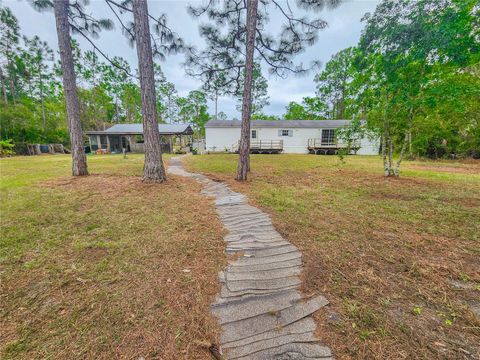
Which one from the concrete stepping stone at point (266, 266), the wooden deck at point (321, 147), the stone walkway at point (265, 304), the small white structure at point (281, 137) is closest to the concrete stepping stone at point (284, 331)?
the stone walkway at point (265, 304)

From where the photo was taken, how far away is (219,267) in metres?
2.25

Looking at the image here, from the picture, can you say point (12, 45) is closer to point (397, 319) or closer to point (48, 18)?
point (48, 18)

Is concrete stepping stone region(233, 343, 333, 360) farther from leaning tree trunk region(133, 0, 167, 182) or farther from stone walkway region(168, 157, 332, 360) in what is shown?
leaning tree trunk region(133, 0, 167, 182)

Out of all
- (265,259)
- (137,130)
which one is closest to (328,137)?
(137,130)

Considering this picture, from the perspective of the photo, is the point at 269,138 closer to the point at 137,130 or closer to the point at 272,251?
the point at 137,130

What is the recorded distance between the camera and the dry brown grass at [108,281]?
4.41ft

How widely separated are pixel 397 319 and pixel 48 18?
11669mm

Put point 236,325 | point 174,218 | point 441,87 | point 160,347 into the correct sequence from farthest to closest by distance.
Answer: point 441,87
point 174,218
point 236,325
point 160,347

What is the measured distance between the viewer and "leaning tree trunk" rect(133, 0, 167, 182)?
16.6 feet

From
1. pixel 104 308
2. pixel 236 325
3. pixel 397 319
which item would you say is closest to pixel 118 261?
pixel 104 308

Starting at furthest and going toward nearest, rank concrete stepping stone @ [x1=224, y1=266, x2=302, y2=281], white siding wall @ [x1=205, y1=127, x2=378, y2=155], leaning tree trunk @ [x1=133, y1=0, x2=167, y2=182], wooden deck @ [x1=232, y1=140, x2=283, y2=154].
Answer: white siding wall @ [x1=205, y1=127, x2=378, y2=155]
wooden deck @ [x1=232, y1=140, x2=283, y2=154]
leaning tree trunk @ [x1=133, y1=0, x2=167, y2=182]
concrete stepping stone @ [x1=224, y1=266, x2=302, y2=281]

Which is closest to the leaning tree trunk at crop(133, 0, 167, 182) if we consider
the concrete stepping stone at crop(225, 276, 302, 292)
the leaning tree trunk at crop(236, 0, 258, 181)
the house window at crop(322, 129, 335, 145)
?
the leaning tree trunk at crop(236, 0, 258, 181)

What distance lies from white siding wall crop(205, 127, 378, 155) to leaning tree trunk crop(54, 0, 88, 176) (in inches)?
590

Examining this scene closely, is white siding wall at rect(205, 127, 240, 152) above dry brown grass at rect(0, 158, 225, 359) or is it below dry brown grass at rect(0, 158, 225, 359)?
above
